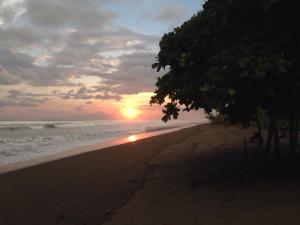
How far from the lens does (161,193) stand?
8109mm

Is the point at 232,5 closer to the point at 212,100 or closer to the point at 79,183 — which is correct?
the point at 212,100

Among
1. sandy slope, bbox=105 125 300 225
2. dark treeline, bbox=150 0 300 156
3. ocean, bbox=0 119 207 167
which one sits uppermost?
dark treeline, bbox=150 0 300 156

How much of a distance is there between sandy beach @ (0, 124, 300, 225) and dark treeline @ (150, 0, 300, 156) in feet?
4.25

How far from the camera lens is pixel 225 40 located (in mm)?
8039

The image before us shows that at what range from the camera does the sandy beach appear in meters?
6.61

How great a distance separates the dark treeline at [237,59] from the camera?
22.8ft

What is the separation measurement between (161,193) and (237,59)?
3016mm

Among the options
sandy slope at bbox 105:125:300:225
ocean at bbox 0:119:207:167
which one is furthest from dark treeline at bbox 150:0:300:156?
ocean at bbox 0:119:207:167

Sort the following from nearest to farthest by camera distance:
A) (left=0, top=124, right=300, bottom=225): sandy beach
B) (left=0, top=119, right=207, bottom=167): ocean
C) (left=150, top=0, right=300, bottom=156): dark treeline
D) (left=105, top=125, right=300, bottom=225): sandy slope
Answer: (left=105, top=125, right=300, bottom=225): sandy slope, (left=0, top=124, right=300, bottom=225): sandy beach, (left=150, top=0, right=300, bottom=156): dark treeline, (left=0, top=119, right=207, bottom=167): ocean

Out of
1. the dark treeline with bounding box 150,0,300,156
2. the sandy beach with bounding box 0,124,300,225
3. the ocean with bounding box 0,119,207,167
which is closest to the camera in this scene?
the sandy beach with bounding box 0,124,300,225

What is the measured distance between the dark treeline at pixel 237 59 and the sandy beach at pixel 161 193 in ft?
4.25

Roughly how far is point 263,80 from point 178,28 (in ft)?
9.39

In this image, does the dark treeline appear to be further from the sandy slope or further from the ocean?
the ocean

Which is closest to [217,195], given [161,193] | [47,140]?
[161,193]
